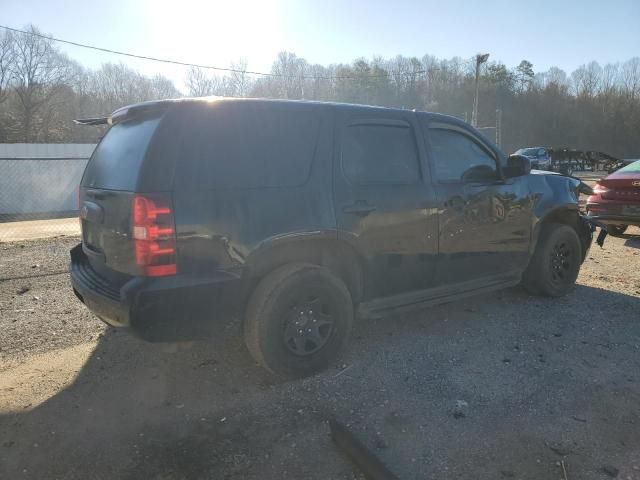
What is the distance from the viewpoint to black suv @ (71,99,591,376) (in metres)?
2.75

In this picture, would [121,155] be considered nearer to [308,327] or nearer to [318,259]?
[318,259]

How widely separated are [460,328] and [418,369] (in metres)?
0.98

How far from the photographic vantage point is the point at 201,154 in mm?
2857

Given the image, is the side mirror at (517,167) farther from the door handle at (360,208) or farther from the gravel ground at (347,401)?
the door handle at (360,208)

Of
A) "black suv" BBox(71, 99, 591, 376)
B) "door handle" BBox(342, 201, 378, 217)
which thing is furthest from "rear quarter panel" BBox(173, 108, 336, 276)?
"door handle" BBox(342, 201, 378, 217)

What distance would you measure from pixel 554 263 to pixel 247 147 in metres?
3.73

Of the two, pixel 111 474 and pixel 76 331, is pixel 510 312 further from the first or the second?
pixel 76 331

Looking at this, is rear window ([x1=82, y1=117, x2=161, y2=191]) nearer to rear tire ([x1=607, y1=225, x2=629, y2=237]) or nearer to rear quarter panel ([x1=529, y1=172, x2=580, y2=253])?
rear quarter panel ([x1=529, y1=172, x2=580, y2=253])

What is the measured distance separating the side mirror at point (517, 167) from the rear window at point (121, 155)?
3205 mm

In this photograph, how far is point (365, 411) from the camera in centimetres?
296

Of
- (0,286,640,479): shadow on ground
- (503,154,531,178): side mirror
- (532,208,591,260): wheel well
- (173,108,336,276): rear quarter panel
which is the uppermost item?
(503,154,531,178): side mirror

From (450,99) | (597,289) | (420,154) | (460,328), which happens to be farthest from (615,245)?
(450,99)

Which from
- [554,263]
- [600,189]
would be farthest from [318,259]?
[600,189]

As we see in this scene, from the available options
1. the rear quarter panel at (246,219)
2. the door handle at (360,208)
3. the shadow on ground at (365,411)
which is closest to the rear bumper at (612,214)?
the shadow on ground at (365,411)
